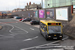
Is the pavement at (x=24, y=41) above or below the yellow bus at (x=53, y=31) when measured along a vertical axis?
below

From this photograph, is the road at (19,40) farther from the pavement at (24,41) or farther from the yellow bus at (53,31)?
the yellow bus at (53,31)

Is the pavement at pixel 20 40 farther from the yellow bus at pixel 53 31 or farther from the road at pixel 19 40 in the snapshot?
the yellow bus at pixel 53 31

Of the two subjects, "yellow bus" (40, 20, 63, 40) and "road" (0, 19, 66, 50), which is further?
"yellow bus" (40, 20, 63, 40)

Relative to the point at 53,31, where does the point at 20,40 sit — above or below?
below

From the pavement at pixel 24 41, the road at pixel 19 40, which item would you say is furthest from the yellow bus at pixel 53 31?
the road at pixel 19 40

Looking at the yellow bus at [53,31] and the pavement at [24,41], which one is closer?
the pavement at [24,41]

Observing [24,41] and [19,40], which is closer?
[24,41]

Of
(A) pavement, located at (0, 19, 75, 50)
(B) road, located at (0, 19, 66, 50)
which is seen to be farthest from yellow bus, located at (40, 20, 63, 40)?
(B) road, located at (0, 19, 66, 50)

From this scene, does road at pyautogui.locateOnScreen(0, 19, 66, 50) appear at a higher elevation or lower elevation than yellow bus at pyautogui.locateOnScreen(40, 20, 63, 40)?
lower

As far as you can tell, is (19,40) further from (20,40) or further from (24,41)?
(24,41)

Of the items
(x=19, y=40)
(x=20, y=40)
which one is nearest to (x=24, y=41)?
(x=20, y=40)

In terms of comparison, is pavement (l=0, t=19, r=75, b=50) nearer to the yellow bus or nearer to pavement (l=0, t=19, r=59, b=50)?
pavement (l=0, t=19, r=59, b=50)

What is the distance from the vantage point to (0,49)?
13.1m

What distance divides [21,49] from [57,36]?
5.65 meters
